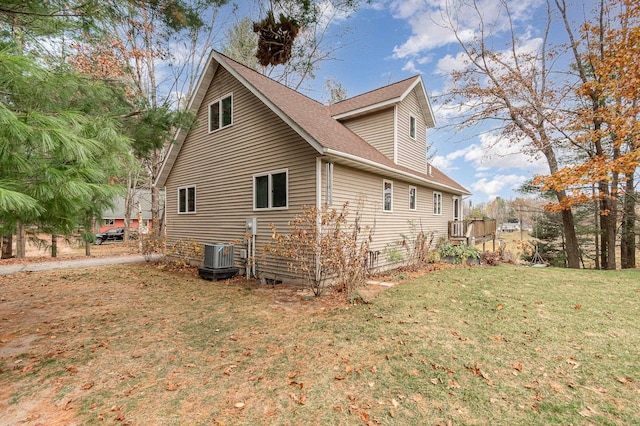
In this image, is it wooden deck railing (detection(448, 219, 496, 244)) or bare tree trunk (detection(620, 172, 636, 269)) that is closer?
bare tree trunk (detection(620, 172, 636, 269))

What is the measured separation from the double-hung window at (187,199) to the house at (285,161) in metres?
0.04

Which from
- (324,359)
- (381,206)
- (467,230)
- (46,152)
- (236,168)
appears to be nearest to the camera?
(46,152)

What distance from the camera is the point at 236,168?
963 cm

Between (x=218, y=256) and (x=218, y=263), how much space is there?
214 mm

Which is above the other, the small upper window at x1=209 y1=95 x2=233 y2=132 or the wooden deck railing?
the small upper window at x1=209 y1=95 x2=233 y2=132

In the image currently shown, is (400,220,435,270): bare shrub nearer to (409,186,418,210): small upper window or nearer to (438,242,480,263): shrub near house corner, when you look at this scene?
(409,186,418,210): small upper window

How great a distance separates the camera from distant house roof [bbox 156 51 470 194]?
759cm

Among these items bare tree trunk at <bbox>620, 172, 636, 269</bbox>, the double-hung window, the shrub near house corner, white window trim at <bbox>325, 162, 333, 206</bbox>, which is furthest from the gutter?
bare tree trunk at <bbox>620, 172, 636, 269</bbox>

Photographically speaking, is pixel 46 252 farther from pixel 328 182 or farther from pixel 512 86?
pixel 512 86

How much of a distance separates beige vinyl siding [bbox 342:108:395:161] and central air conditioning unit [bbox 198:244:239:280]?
6.91 meters

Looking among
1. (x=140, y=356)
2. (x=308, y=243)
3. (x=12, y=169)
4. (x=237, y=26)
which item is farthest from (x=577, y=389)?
(x=237, y=26)

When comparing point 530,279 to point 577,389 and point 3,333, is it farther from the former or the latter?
point 3,333

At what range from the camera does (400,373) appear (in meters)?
3.38

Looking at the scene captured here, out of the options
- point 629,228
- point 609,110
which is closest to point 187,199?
point 609,110
